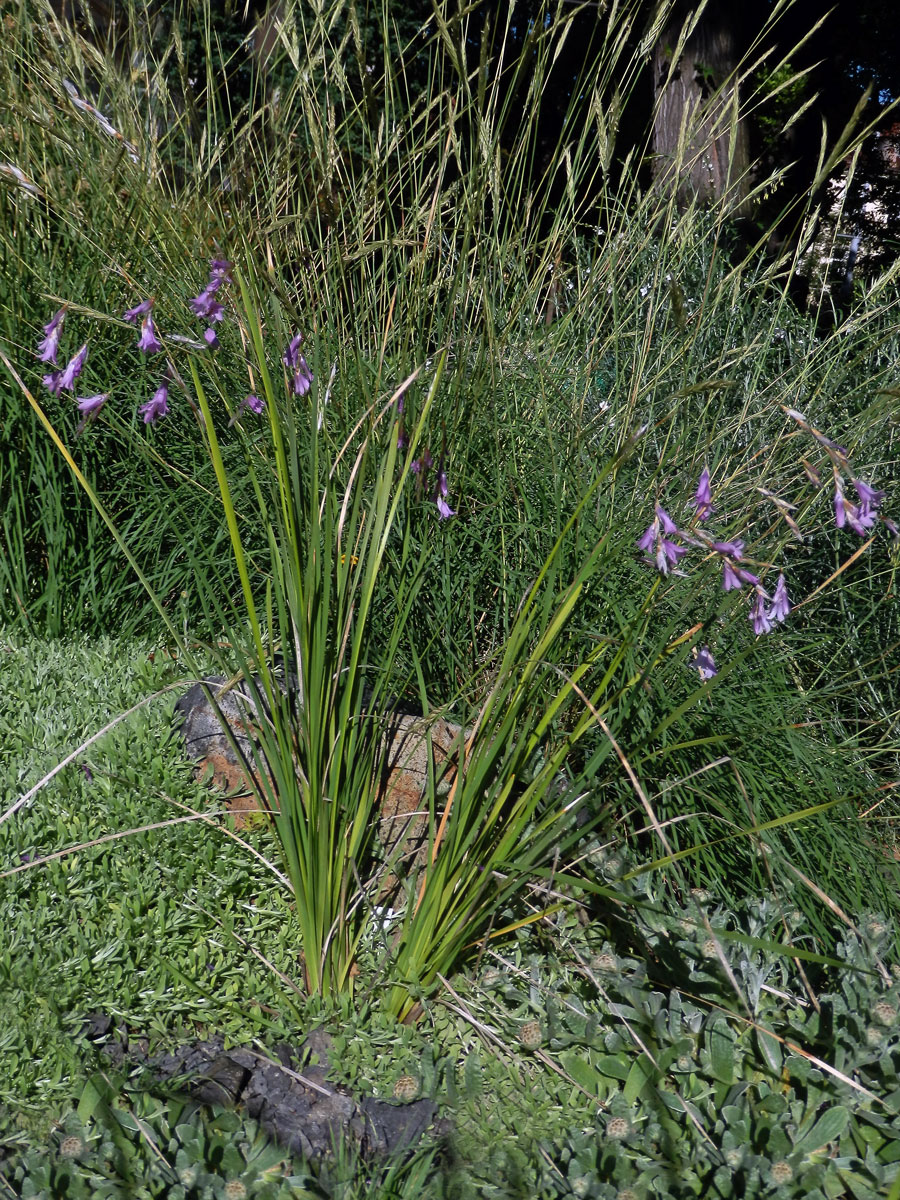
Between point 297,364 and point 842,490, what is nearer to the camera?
point 842,490

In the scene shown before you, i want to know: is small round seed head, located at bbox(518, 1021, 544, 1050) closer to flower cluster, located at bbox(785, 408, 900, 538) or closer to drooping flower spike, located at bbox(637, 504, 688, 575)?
drooping flower spike, located at bbox(637, 504, 688, 575)

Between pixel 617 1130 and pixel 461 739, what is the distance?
59cm

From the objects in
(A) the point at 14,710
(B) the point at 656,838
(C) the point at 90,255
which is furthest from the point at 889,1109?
(C) the point at 90,255

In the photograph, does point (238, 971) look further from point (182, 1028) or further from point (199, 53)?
point (199, 53)

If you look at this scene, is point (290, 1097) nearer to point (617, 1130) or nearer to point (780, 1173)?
point (617, 1130)

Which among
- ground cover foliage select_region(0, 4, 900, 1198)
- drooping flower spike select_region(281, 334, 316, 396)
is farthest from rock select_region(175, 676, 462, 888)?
drooping flower spike select_region(281, 334, 316, 396)

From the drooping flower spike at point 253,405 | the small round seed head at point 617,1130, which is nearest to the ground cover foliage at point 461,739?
the small round seed head at point 617,1130

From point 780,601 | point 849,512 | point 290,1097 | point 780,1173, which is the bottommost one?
point 290,1097

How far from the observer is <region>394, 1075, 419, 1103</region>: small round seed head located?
1.43 m

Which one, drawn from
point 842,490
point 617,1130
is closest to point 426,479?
point 842,490

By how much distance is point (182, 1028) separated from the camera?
149 cm

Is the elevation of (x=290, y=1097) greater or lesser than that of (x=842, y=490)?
lesser

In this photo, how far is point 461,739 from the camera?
4.92 feet

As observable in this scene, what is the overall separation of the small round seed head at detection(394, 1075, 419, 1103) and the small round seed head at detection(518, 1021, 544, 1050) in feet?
0.59
